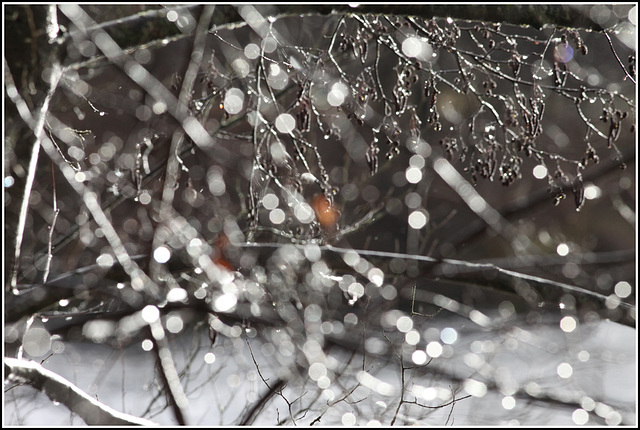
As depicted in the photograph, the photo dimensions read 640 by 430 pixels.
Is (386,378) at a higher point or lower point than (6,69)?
lower

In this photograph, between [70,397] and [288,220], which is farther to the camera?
[288,220]

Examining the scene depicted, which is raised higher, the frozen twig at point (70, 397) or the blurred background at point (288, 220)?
the blurred background at point (288, 220)

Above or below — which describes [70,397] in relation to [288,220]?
below

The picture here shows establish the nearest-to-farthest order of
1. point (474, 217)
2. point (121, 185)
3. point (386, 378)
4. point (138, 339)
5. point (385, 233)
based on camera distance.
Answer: point (386, 378)
point (121, 185)
point (138, 339)
point (385, 233)
point (474, 217)

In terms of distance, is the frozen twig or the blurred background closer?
the frozen twig

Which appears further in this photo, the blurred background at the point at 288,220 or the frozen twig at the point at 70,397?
the blurred background at the point at 288,220

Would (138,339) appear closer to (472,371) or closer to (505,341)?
(472,371)

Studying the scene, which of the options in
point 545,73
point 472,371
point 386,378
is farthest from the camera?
point 472,371

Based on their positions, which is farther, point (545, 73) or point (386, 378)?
point (386, 378)

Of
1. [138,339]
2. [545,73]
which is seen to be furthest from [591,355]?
[138,339]

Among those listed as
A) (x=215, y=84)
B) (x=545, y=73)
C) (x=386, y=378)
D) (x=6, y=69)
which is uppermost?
(x=215, y=84)

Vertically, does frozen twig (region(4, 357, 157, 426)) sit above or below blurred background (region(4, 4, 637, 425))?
below
